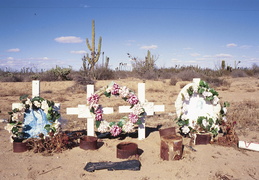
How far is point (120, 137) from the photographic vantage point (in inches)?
215

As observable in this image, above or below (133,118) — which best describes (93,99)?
above

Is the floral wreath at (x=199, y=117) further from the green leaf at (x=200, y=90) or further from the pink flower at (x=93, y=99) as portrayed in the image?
the pink flower at (x=93, y=99)

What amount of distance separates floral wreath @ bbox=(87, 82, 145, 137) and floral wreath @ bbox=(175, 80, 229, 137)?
90cm

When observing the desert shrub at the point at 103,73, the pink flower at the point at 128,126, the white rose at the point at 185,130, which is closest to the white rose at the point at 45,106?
the pink flower at the point at 128,126

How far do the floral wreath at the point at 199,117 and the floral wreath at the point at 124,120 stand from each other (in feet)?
2.97

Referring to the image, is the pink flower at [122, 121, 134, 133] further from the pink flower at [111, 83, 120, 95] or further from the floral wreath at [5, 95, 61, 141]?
the floral wreath at [5, 95, 61, 141]

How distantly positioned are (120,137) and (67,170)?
191 centimetres

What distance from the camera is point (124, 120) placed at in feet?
17.1

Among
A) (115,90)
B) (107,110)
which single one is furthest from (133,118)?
(115,90)

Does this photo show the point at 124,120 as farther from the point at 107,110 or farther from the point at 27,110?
the point at 27,110

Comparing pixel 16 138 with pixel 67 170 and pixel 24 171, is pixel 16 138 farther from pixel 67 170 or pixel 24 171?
pixel 67 170

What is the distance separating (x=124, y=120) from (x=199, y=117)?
174cm

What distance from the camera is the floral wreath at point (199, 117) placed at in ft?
16.8

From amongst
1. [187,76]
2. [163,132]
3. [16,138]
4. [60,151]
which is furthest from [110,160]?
[187,76]
